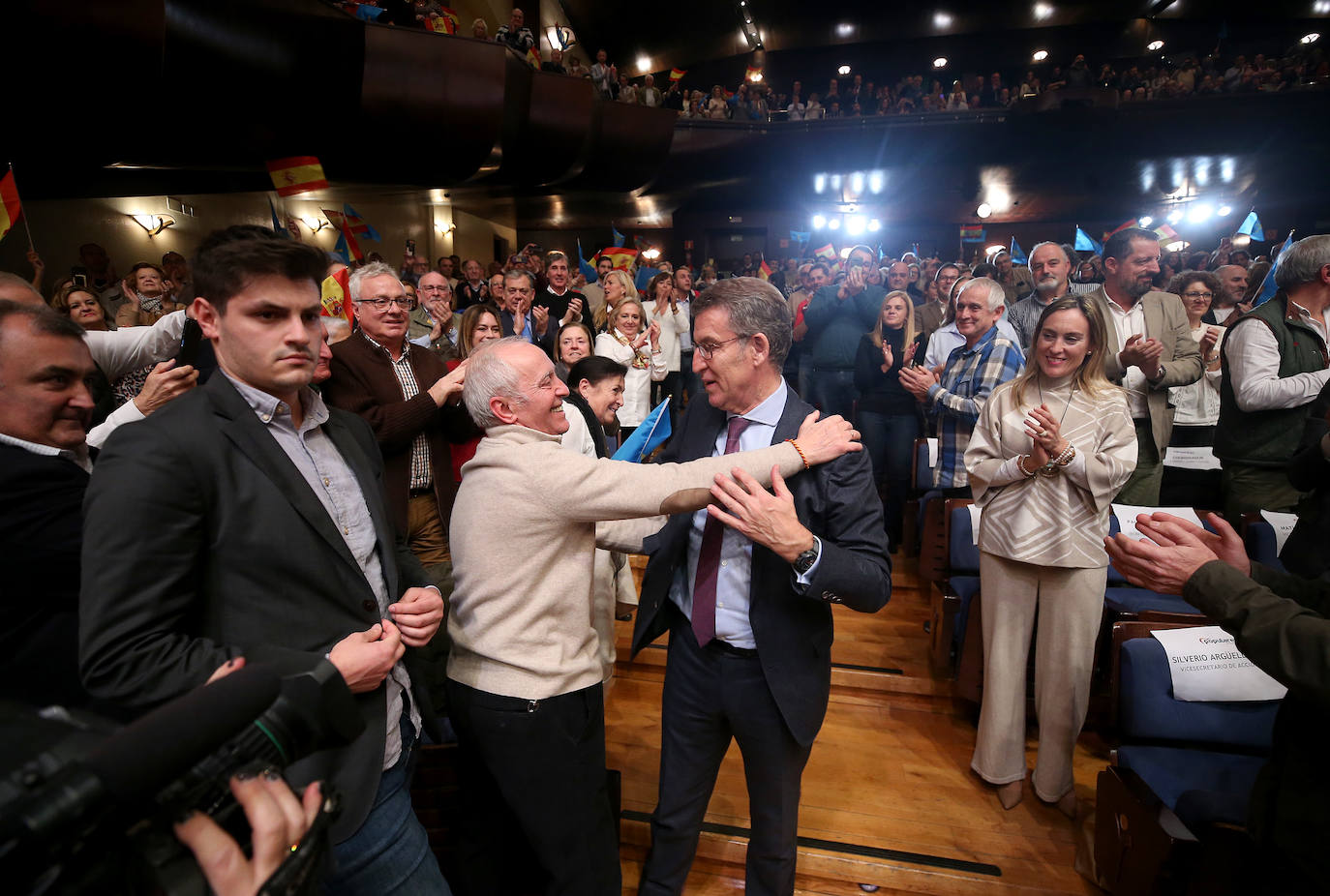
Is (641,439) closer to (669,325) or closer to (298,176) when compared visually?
(298,176)

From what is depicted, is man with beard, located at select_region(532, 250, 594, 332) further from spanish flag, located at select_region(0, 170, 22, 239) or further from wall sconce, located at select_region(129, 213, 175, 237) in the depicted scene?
wall sconce, located at select_region(129, 213, 175, 237)

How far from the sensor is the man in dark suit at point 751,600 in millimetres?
1428

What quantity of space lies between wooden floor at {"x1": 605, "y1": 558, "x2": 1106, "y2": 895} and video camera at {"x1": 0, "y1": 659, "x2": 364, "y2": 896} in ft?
5.84

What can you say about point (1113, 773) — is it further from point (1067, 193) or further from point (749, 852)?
point (1067, 193)

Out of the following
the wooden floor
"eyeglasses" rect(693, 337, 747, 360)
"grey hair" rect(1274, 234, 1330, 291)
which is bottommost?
the wooden floor

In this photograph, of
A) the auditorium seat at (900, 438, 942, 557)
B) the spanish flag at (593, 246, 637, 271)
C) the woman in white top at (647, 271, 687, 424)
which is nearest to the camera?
the auditorium seat at (900, 438, 942, 557)


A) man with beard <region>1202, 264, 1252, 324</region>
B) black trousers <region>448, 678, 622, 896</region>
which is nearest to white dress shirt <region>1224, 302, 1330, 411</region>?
man with beard <region>1202, 264, 1252, 324</region>

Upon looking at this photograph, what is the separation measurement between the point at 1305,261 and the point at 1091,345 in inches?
51.4

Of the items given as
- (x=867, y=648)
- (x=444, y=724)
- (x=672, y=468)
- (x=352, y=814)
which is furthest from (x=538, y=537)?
(x=867, y=648)

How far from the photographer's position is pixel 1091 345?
1.98 metres

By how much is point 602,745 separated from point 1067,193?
15.9 m

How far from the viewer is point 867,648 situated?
319 centimetres

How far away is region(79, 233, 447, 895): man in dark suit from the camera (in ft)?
2.89

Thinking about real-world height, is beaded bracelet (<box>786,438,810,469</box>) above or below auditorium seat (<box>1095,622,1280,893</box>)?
above
